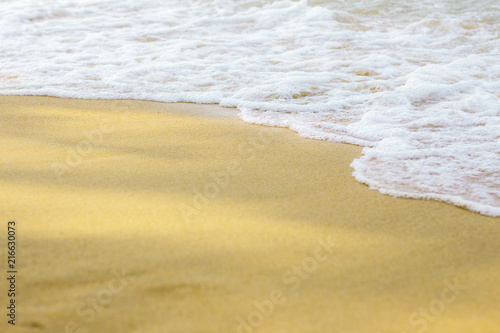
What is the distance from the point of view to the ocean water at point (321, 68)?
296 cm

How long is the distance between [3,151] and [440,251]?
95.9 inches

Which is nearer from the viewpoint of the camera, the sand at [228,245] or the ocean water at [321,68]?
the sand at [228,245]

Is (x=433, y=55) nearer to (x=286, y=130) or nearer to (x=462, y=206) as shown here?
(x=286, y=130)

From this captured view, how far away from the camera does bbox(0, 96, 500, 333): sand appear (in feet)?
5.33

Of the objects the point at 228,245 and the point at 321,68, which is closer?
the point at 228,245

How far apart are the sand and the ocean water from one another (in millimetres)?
405

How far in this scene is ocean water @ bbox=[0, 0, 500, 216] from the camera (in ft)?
9.71

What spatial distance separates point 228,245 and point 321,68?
326 cm

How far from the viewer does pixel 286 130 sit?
3322 mm

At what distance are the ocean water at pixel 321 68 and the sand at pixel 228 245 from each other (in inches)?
16.0

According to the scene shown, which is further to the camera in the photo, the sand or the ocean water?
the ocean water

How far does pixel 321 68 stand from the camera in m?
4.80

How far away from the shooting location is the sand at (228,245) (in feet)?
5.33

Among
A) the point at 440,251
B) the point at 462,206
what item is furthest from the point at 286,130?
the point at 440,251
